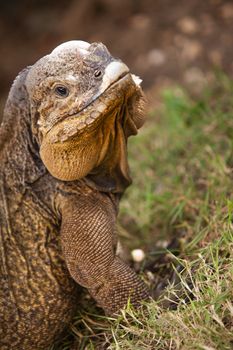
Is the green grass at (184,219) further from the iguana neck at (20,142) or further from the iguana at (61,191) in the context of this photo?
the iguana neck at (20,142)

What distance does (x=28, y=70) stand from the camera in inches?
174

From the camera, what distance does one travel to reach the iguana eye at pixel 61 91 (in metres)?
3.99

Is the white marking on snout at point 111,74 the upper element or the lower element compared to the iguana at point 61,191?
upper

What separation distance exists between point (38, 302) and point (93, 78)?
1.53 meters

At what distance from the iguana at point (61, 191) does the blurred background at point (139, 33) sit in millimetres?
4014

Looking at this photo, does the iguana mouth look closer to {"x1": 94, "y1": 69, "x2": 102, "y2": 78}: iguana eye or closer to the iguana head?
the iguana head

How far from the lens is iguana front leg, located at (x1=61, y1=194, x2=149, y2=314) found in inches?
165

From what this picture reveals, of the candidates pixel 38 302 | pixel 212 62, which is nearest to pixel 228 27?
pixel 212 62

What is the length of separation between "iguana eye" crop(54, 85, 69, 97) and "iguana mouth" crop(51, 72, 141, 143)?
14 centimetres

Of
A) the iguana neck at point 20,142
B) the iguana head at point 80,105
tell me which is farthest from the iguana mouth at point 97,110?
the iguana neck at point 20,142

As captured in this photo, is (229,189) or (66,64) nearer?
(66,64)

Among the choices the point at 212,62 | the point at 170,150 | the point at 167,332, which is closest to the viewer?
the point at 167,332

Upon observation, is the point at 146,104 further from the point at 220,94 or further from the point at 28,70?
the point at 220,94

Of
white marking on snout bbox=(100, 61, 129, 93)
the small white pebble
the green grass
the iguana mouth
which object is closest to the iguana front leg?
the green grass
